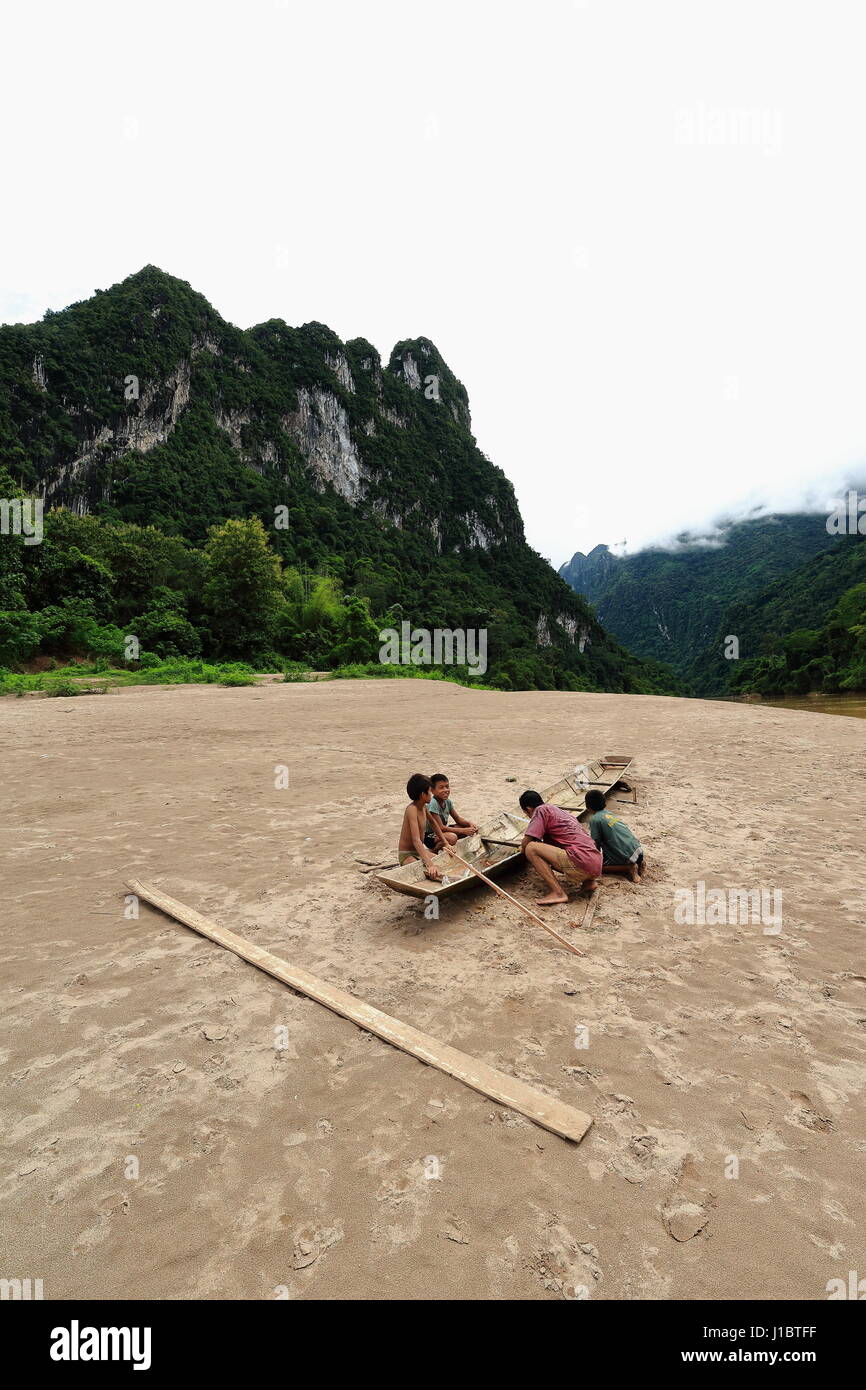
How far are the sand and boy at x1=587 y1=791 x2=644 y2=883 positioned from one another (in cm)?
27

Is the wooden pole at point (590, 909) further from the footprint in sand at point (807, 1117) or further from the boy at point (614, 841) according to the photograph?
the footprint in sand at point (807, 1117)

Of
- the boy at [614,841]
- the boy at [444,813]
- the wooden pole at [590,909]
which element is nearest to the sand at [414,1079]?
the wooden pole at [590,909]

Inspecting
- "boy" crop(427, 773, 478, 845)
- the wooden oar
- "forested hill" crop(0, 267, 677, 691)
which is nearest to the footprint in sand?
the wooden oar

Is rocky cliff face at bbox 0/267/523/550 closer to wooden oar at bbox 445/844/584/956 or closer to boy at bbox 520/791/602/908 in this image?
wooden oar at bbox 445/844/584/956

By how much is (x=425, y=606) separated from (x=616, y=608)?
11039 cm

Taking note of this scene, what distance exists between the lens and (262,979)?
14.3ft

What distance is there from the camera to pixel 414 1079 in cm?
332

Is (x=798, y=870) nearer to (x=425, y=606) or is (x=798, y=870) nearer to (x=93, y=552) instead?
(x=93, y=552)

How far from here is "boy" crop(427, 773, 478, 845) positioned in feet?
20.2

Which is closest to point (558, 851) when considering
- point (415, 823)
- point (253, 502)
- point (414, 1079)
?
point (415, 823)

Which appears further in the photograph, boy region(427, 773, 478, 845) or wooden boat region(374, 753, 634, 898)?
boy region(427, 773, 478, 845)

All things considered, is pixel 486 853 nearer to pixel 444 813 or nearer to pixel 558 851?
pixel 444 813

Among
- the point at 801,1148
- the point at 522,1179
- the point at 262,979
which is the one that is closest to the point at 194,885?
the point at 262,979
